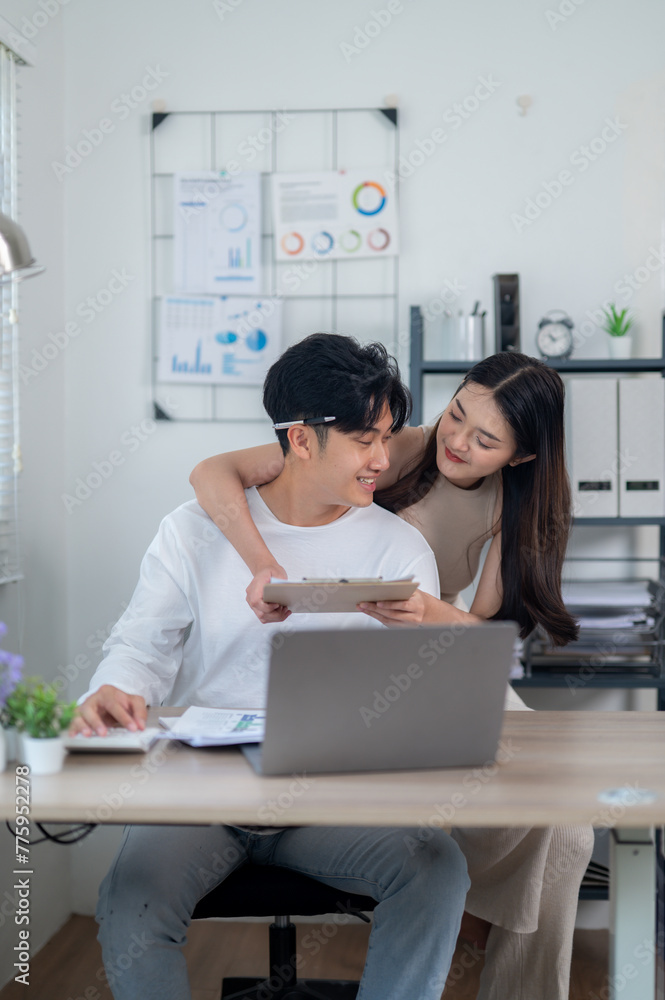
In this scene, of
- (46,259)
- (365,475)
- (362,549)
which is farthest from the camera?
(46,259)

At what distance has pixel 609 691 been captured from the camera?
2.54 metres

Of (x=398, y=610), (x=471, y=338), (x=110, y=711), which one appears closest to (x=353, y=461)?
(x=398, y=610)

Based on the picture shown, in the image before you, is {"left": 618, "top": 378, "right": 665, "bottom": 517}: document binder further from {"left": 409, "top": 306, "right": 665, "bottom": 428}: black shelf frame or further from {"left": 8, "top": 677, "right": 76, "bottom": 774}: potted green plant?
{"left": 8, "top": 677, "right": 76, "bottom": 774}: potted green plant

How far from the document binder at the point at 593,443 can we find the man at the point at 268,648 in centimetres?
62

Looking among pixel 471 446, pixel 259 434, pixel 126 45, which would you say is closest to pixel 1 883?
pixel 259 434

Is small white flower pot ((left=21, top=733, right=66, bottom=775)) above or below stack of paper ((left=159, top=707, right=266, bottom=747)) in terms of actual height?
above

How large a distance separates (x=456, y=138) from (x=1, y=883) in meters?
2.18

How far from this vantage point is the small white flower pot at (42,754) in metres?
1.11

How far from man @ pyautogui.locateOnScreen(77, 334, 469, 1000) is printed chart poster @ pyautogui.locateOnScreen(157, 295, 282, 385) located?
80 cm

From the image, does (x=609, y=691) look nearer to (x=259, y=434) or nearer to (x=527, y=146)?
(x=259, y=434)

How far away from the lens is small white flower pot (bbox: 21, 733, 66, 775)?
3.63 ft

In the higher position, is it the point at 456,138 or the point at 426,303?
the point at 456,138

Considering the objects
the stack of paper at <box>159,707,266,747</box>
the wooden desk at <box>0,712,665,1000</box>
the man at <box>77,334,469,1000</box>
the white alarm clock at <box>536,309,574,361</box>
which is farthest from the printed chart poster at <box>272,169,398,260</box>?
the wooden desk at <box>0,712,665,1000</box>

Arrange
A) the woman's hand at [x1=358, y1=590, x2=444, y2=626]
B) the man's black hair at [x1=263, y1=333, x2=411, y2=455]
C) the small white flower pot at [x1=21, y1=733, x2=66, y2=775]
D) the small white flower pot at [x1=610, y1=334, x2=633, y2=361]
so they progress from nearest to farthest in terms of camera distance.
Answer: the small white flower pot at [x1=21, y1=733, x2=66, y2=775]
the woman's hand at [x1=358, y1=590, x2=444, y2=626]
the man's black hair at [x1=263, y1=333, x2=411, y2=455]
the small white flower pot at [x1=610, y1=334, x2=633, y2=361]
